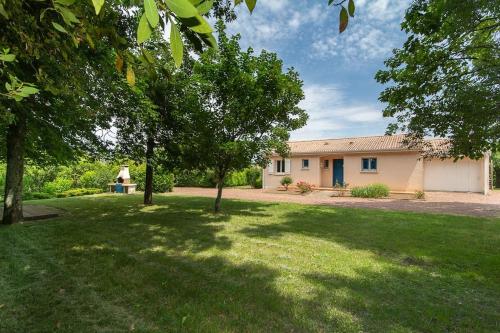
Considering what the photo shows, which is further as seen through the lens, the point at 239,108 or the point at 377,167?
the point at 377,167

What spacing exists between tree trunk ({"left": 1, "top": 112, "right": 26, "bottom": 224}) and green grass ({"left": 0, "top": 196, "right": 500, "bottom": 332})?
0.83m

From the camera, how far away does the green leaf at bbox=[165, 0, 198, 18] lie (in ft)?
2.30

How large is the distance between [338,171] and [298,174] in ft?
10.8

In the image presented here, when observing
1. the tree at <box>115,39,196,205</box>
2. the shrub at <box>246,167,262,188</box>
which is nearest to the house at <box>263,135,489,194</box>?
the shrub at <box>246,167,262,188</box>

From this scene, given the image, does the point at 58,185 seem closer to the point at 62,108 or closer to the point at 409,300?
the point at 62,108

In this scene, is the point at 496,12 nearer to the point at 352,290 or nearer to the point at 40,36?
the point at 352,290

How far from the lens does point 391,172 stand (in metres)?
21.2

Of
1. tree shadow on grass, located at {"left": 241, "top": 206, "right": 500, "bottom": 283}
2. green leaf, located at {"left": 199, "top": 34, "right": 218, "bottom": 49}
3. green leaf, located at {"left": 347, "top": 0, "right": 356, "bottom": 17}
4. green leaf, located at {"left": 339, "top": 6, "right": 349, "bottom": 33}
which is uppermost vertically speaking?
green leaf, located at {"left": 347, "top": 0, "right": 356, "bottom": 17}

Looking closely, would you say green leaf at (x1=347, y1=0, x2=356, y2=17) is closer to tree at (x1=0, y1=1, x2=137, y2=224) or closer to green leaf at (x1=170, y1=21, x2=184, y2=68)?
green leaf at (x1=170, y1=21, x2=184, y2=68)

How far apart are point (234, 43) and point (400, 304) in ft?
28.8

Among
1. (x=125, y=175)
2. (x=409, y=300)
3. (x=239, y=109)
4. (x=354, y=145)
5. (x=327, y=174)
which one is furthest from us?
(x=327, y=174)

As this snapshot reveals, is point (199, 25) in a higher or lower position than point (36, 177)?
higher

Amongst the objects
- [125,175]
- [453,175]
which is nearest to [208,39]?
[125,175]

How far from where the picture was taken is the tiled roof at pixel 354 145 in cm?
2142
